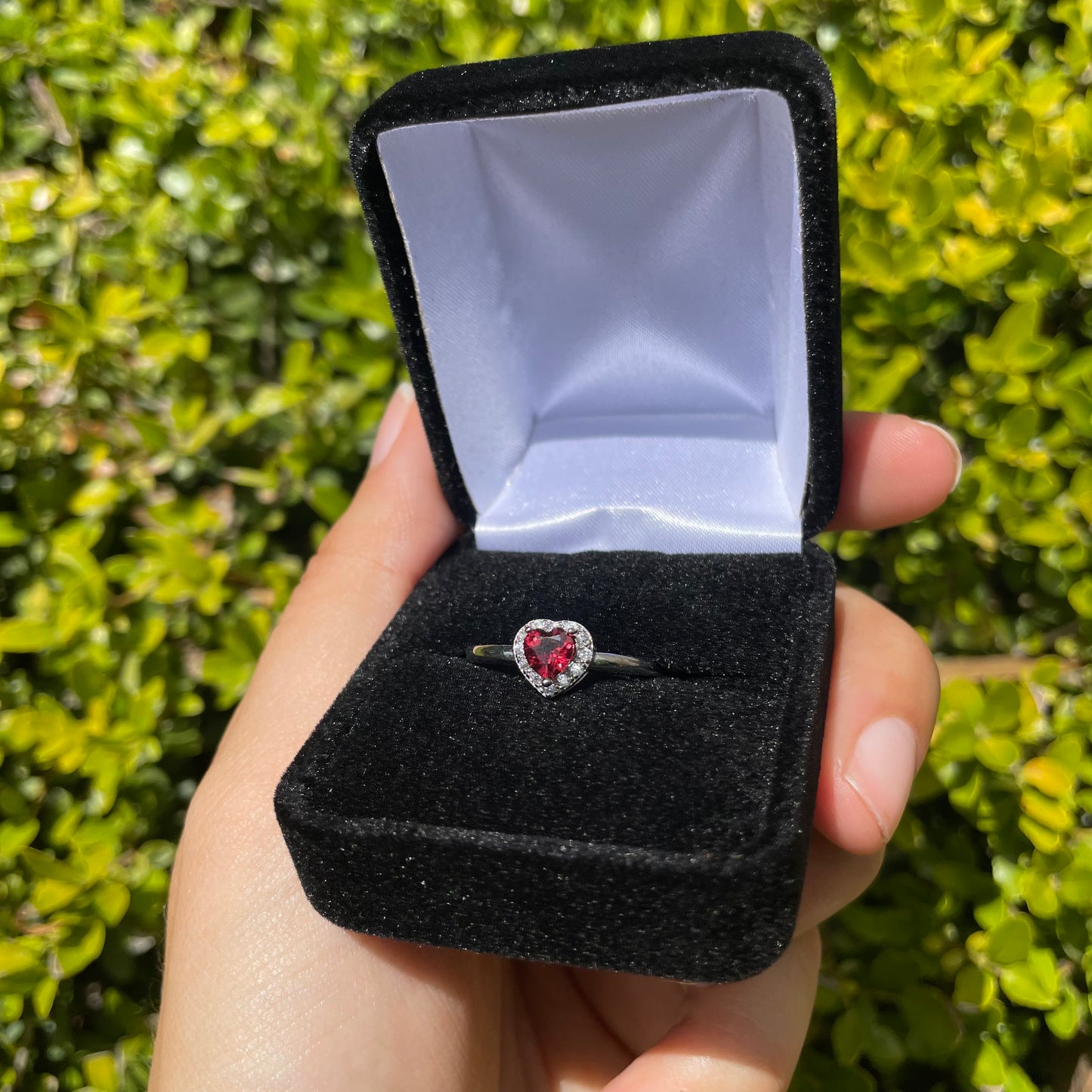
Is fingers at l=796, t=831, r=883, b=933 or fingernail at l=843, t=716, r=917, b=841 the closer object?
fingernail at l=843, t=716, r=917, b=841

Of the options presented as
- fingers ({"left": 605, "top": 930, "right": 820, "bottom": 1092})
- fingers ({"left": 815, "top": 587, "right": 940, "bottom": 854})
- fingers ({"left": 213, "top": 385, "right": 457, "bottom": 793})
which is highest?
fingers ({"left": 213, "top": 385, "right": 457, "bottom": 793})

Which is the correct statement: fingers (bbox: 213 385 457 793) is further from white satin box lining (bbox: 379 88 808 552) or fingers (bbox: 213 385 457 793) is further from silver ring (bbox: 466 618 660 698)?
silver ring (bbox: 466 618 660 698)

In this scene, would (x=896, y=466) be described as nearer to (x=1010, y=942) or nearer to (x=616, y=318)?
(x=616, y=318)

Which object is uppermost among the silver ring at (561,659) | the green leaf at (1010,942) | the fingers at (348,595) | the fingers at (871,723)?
the silver ring at (561,659)

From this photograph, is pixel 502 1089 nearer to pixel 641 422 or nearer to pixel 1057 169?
pixel 641 422

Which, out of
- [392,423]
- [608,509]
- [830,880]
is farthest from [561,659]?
[392,423]

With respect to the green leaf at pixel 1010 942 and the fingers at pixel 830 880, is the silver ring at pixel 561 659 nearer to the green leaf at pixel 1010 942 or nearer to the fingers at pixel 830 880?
the fingers at pixel 830 880

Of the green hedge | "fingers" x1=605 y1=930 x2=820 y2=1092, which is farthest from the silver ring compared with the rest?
the green hedge

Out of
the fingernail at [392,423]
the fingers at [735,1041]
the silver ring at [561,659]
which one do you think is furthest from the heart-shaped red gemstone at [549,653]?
the fingernail at [392,423]
